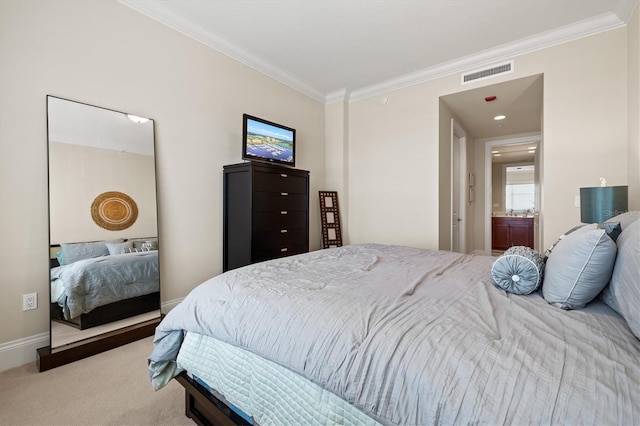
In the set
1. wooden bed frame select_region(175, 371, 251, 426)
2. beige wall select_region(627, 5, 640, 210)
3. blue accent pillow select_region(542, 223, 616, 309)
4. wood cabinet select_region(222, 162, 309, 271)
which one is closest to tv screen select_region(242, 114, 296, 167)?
wood cabinet select_region(222, 162, 309, 271)

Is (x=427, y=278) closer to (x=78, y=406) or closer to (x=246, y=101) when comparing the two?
(x=78, y=406)

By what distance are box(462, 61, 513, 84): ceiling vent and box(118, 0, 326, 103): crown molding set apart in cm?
209

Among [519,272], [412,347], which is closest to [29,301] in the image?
[412,347]

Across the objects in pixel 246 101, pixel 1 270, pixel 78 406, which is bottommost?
pixel 78 406

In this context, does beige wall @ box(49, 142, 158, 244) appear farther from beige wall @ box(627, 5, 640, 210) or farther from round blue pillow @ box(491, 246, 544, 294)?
beige wall @ box(627, 5, 640, 210)

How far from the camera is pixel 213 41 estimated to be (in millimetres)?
3041

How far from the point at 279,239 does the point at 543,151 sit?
10.2ft

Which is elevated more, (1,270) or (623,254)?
(623,254)

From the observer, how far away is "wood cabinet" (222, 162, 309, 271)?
2924mm

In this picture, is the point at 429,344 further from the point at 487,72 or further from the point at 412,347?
the point at 487,72

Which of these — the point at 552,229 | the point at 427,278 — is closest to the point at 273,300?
the point at 427,278

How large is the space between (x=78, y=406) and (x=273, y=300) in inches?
53.5

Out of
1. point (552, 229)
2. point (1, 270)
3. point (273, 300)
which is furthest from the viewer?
point (552, 229)

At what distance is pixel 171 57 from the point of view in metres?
2.75
